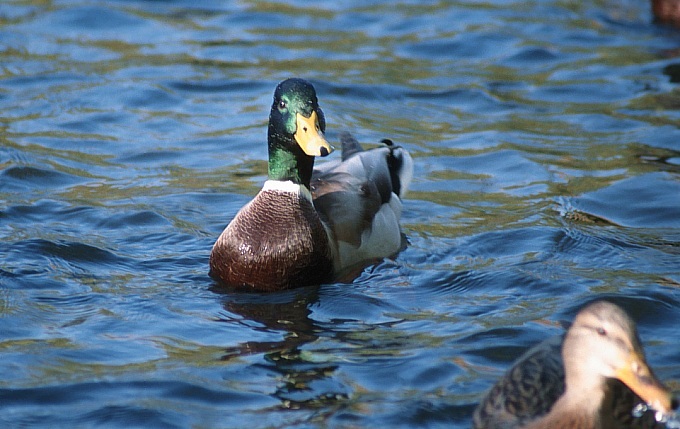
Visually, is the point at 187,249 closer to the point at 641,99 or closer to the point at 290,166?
the point at 290,166

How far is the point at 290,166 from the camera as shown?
722cm

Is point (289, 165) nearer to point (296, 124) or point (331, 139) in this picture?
point (296, 124)

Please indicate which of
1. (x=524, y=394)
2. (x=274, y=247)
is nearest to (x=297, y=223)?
(x=274, y=247)

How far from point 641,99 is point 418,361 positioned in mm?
6262

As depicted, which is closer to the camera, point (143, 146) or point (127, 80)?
point (143, 146)

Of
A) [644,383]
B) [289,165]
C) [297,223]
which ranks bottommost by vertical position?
[297,223]

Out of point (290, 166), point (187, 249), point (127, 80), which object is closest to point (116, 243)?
point (187, 249)

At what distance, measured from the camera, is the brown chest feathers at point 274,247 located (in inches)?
275

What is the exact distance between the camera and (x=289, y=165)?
722cm

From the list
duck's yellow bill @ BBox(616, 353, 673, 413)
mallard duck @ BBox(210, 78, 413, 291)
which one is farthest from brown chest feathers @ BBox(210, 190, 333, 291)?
duck's yellow bill @ BBox(616, 353, 673, 413)

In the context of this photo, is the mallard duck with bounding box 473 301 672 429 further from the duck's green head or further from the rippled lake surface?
the duck's green head

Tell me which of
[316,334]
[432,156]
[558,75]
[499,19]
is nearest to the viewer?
[316,334]

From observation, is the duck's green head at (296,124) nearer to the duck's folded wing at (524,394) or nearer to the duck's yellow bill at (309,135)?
the duck's yellow bill at (309,135)

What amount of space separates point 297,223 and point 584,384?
294 centimetres
